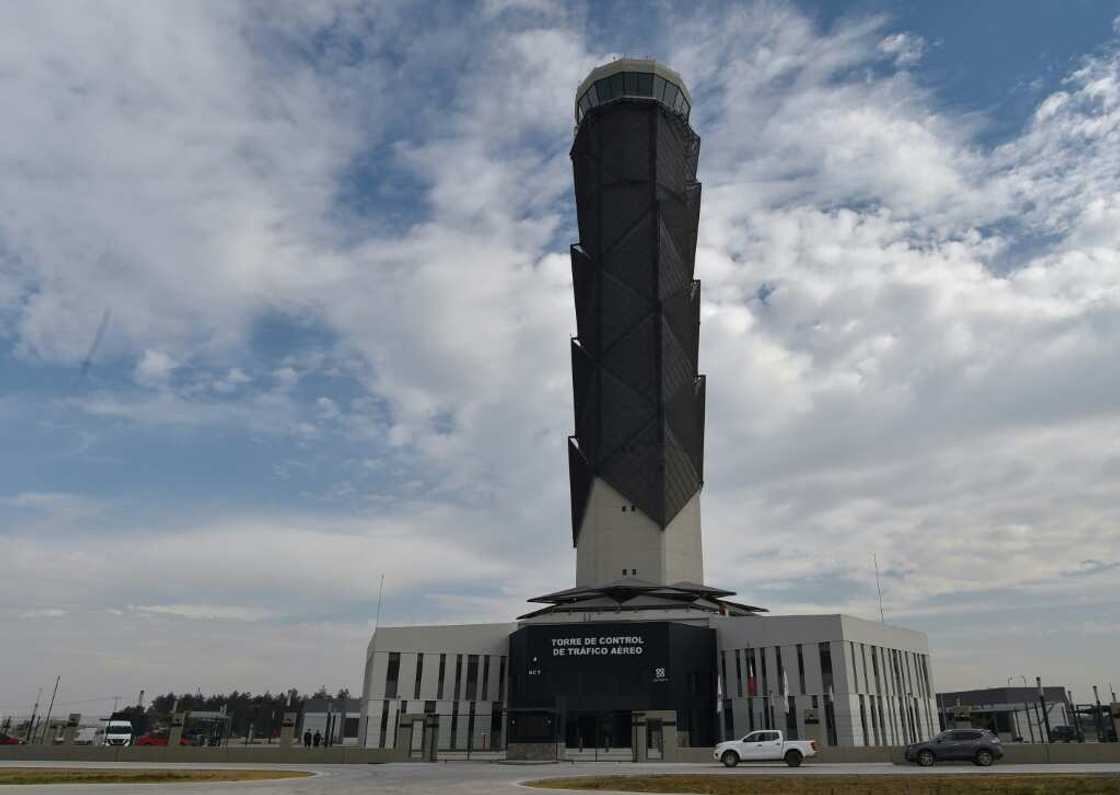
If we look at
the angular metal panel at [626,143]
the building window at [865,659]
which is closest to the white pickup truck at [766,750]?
the building window at [865,659]

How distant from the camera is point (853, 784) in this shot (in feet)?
74.1

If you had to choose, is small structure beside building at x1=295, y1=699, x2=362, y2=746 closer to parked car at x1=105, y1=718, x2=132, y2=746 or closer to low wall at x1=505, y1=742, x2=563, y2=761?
parked car at x1=105, y1=718, x2=132, y2=746

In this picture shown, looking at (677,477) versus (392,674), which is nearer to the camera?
(392,674)

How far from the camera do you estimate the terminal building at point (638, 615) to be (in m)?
54.3

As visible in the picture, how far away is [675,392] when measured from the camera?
74.4m

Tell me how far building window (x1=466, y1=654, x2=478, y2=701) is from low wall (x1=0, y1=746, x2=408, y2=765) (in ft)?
71.1

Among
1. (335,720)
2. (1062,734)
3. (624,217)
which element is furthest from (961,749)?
(335,720)

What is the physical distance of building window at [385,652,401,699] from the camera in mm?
62094

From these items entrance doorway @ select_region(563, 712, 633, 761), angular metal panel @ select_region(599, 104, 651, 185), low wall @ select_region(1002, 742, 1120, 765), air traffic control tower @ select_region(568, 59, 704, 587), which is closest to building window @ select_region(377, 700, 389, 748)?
entrance doorway @ select_region(563, 712, 633, 761)

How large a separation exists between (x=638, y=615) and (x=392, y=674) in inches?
775

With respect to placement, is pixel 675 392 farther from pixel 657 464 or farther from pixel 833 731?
pixel 833 731

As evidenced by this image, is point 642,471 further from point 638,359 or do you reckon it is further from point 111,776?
point 111,776

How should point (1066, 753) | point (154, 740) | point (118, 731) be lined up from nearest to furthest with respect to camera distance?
point (1066, 753) → point (154, 740) → point (118, 731)

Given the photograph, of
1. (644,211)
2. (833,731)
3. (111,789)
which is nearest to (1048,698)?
(833,731)
